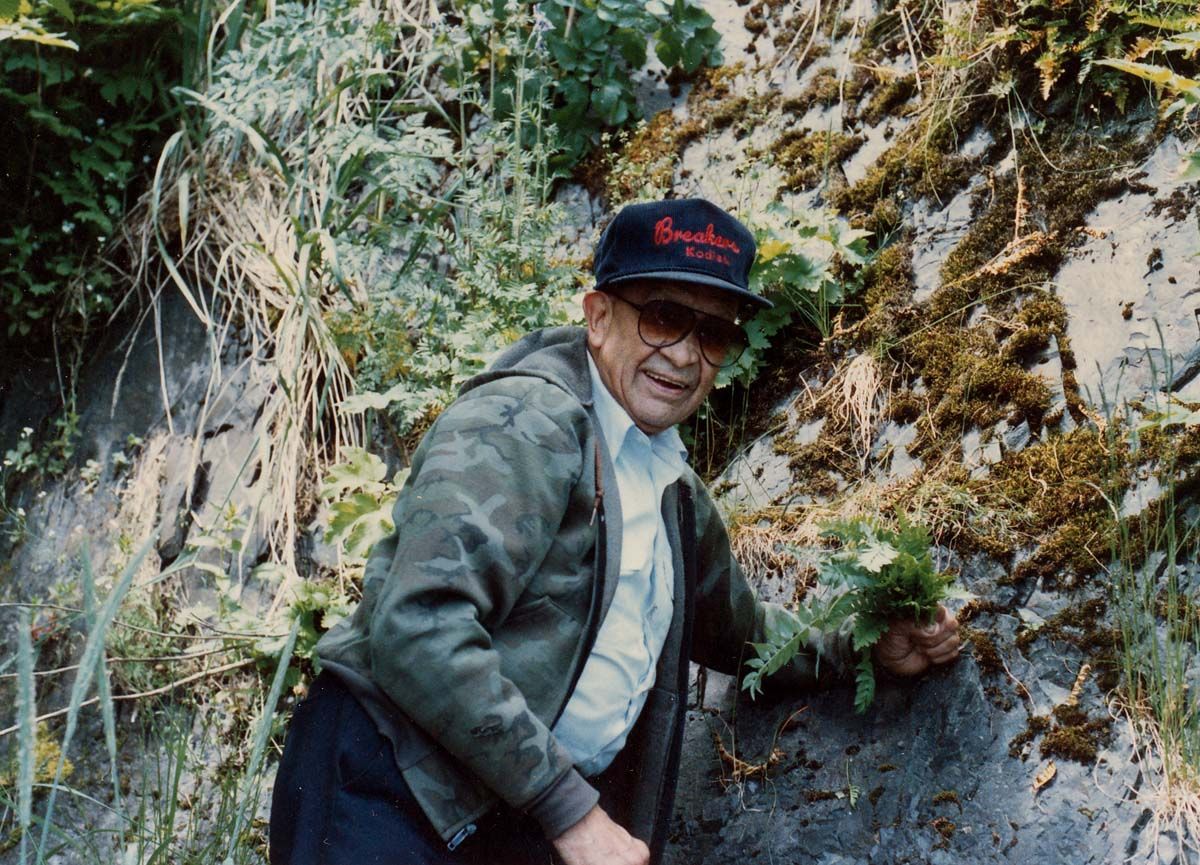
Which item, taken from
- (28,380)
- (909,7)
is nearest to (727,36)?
(909,7)

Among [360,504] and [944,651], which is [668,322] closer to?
[944,651]

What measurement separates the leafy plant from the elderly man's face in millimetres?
530

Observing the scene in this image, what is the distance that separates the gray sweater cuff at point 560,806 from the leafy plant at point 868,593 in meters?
0.70

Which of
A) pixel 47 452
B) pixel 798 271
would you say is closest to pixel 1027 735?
pixel 798 271

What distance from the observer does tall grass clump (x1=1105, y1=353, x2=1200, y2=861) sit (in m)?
2.56

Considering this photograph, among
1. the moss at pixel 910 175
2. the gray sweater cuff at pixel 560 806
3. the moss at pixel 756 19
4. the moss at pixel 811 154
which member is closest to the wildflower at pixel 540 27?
the moss at pixel 756 19

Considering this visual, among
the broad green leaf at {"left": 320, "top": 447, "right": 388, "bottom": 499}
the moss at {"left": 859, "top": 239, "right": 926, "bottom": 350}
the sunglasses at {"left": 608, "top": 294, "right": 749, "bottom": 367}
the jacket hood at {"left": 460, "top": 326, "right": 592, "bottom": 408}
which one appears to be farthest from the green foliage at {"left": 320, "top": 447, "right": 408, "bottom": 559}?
the moss at {"left": 859, "top": 239, "right": 926, "bottom": 350}

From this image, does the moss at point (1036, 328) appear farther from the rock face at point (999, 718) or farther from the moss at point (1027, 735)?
the moss at point (1027, 735)

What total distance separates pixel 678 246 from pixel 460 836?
1418mm

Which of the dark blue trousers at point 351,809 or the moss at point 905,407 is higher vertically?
the moss at point 905,407

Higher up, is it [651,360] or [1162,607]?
[651,360]

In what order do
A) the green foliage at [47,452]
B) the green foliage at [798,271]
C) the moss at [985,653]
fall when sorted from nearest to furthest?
the moss at [985,653], the green foliage at [798,271], the green foliage at [47,452]

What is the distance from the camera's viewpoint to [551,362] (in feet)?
9.05

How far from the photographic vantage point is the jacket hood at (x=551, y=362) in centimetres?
269
